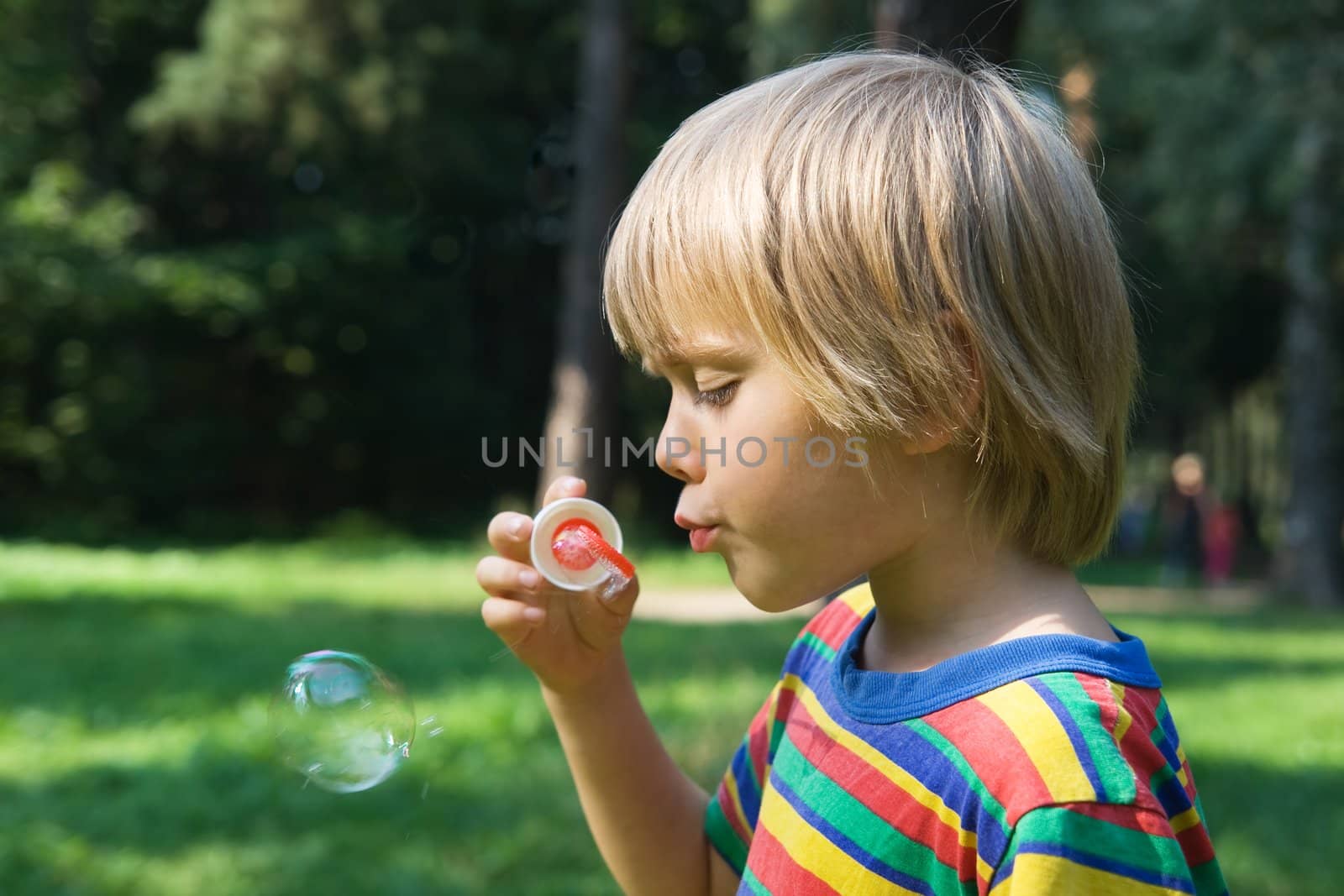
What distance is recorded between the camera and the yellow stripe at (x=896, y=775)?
99cm

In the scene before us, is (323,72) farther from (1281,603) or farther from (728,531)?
(728,531)

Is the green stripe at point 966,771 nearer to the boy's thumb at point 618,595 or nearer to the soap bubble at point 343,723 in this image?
the boy's thumb at point 618,595

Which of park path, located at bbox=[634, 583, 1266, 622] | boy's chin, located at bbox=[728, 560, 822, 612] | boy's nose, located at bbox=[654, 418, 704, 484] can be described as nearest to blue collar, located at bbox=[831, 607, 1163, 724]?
boy's chin, located at bbox=[728, 560, 822, 612]

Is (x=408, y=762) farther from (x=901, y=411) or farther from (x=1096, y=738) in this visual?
(x=1096, y=738)

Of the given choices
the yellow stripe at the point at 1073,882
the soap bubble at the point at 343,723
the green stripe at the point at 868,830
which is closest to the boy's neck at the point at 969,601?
the green stripe at the point at 868,830

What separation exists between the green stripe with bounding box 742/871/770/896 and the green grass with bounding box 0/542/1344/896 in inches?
25.6

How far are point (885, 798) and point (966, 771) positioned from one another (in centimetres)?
10

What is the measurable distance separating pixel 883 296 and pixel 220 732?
178 inches

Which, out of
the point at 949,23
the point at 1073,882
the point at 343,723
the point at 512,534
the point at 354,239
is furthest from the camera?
the point at 354,239

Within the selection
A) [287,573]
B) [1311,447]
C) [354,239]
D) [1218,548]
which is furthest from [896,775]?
[354,239]

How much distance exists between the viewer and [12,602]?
28.9 ft

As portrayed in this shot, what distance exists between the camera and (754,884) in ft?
4.01

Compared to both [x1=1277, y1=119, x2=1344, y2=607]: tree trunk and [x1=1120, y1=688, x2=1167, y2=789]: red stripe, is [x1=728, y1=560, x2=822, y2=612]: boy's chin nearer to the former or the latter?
[x1=1120, y1=688, x2=1167, y2=789]: red stripe

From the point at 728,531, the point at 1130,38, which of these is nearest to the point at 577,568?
the point at 728,531
